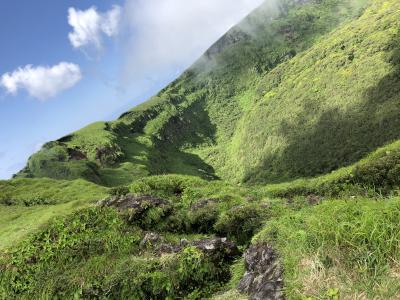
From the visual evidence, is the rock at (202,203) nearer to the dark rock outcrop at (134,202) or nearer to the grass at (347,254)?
the dark rock outcrop at (134,202)

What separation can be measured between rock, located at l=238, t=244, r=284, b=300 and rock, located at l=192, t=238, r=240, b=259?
1808 millimetres

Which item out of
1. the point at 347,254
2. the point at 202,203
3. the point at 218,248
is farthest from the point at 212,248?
the point at 202,203

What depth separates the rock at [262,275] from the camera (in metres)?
9.88

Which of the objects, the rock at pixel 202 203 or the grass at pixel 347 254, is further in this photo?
the rock at pixel 202 203

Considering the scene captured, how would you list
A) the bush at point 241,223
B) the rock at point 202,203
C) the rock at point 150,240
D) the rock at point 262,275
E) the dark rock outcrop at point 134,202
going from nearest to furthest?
the rock at point 262,275 → the rock at point 150,240 → the bush at point 241,223 → the dark rock outcrop at point 134,202 → the rock at point 202,203

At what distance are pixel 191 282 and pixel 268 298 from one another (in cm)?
451

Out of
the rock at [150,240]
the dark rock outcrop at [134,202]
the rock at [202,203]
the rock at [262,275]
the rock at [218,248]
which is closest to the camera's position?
the rock at [262,275]

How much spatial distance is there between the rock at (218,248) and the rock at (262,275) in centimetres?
181

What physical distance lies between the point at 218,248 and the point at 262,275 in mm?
3833

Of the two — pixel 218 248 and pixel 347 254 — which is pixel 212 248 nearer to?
pixel 218 248

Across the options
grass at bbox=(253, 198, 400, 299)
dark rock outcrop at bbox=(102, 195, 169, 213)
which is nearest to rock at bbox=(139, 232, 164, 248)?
dark rock outcrop at bbox=(102, 195, 169, 213)

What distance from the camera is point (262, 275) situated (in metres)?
11.0

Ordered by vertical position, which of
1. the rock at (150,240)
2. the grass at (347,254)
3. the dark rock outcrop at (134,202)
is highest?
the dark rock outcrop at (134,202)

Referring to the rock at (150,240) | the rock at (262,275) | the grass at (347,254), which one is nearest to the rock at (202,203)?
the rock at (150,240)
